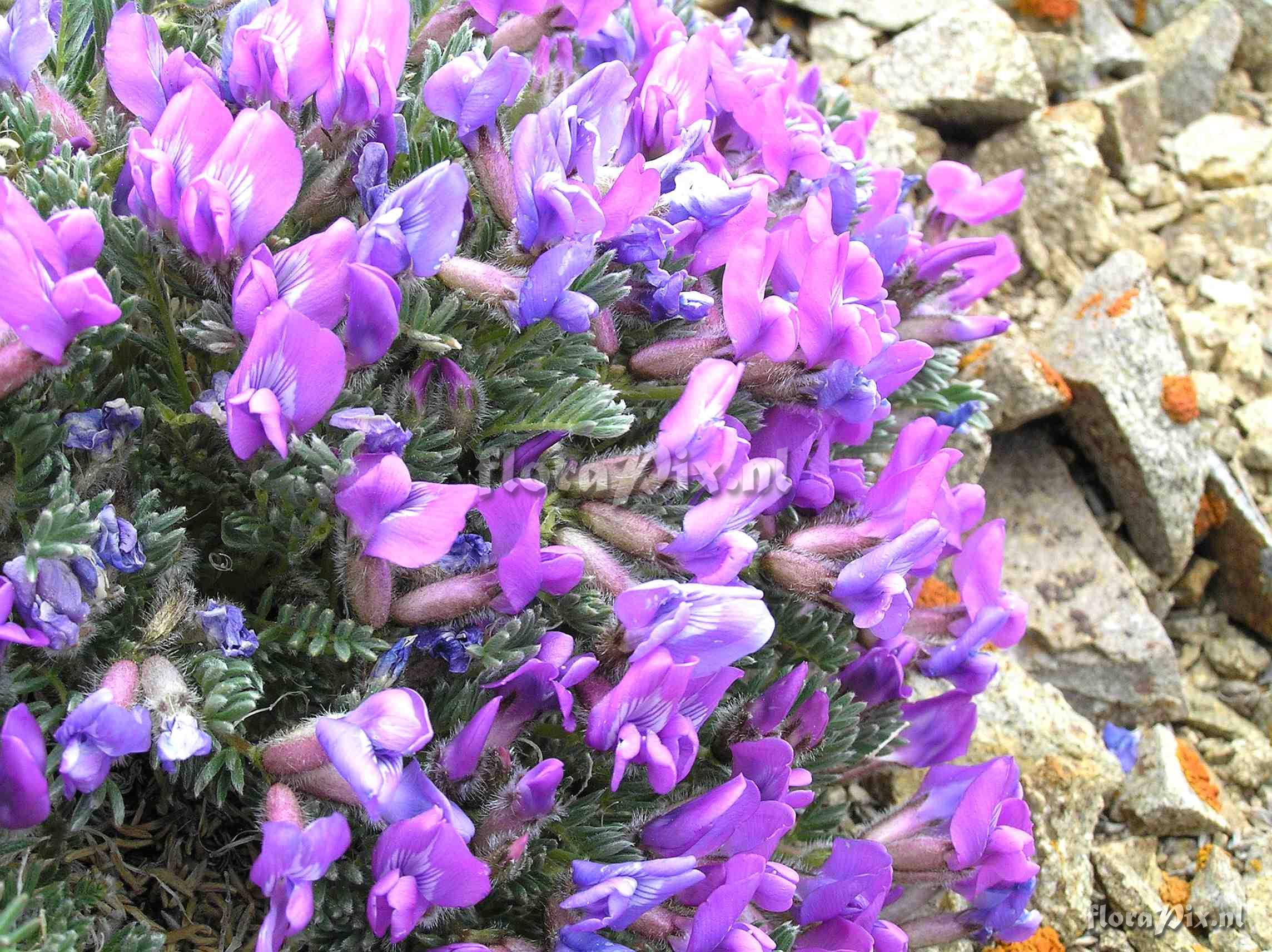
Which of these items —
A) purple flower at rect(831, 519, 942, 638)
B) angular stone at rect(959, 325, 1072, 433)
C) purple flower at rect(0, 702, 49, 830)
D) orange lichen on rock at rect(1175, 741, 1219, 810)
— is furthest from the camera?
angular stone at rect(959, 325, 1072, 433)

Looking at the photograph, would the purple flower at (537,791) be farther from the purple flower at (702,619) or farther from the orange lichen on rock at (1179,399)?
the orange lichen on rock at (1179,399)

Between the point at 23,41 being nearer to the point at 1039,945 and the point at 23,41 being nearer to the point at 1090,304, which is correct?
the point at 1039,945

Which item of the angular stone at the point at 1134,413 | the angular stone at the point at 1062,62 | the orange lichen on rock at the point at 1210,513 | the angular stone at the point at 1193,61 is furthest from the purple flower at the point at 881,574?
the angular stone at the point at 1193,61

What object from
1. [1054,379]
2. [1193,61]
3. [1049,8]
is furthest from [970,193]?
[1193,61]

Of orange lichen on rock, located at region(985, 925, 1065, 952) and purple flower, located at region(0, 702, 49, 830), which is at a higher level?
purple flower, located at region(0, 702, 49, 830)

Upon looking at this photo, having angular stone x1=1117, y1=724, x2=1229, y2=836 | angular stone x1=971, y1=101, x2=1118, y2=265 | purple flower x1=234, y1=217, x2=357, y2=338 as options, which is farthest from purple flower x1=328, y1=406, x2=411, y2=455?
angular stone x1=971, y1=101, x2=1118, y2=265

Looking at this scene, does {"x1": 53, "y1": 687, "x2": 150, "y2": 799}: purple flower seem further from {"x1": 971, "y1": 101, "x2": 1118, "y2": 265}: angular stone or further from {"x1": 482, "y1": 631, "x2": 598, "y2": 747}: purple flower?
{"x1": 971, "y1": 101, "x2": 1118, "y2": 265}: angular stone
